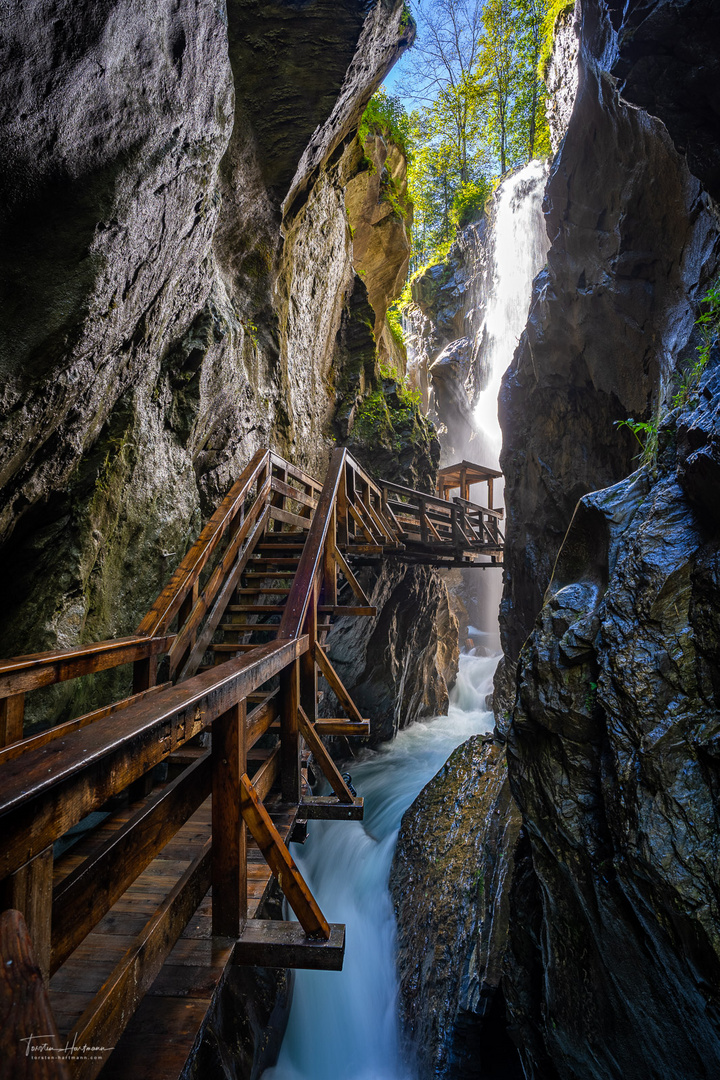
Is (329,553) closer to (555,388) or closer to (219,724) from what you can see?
(219,724)

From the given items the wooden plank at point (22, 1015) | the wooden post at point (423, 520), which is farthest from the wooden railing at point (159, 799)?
the wooden post at point (423, 520)

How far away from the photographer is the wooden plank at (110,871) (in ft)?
4.28

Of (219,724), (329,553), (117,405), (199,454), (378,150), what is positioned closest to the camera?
(219,724)

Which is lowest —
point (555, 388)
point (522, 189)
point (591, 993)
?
point (591, 993)

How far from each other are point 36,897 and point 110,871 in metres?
0.44

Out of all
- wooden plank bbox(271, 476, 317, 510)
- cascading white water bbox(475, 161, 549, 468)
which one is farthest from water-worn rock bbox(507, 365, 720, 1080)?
cascading white water bbox(475, 161, 549, 468)

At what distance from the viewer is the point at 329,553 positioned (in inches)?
225

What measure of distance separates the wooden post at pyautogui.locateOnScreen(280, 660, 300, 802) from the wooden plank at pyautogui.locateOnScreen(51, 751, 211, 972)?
142cm

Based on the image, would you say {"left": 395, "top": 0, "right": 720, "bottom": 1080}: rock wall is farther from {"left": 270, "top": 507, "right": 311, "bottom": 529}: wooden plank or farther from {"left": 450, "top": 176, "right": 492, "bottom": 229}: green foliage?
{"left": 450, "top": 176, "right": 492, "bottom": 229}: green foliage

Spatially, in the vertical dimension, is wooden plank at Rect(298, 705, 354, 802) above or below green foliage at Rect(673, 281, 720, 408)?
below

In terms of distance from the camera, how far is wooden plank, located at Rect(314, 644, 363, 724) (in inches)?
169

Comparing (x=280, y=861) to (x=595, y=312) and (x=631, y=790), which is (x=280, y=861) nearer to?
(x=631, y=790)

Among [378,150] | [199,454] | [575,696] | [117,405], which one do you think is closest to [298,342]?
[199,454]

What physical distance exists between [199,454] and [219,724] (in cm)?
508
